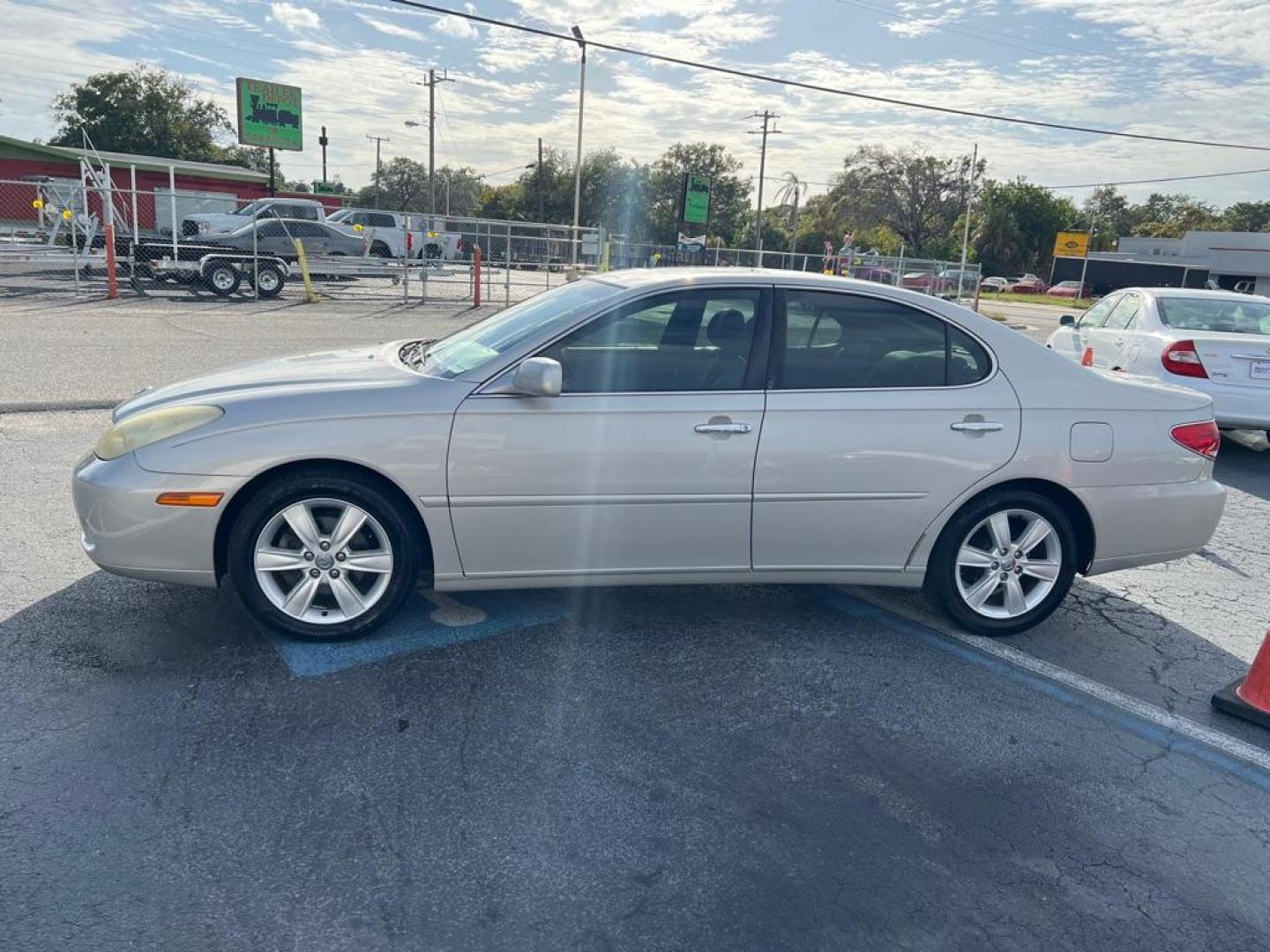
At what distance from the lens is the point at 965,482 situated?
167 inches

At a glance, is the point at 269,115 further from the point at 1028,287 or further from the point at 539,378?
the point at 1028,287

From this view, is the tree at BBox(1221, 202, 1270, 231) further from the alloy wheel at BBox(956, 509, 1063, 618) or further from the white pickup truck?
the alloy wheel at BBox(956, 509, 1063, 618)

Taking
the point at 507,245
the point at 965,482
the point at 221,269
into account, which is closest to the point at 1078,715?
the point at 965,482

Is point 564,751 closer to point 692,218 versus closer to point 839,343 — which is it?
point 839,343

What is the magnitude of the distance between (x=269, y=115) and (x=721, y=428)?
40986 mm

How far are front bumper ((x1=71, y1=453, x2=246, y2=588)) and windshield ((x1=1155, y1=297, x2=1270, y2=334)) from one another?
8427 mm

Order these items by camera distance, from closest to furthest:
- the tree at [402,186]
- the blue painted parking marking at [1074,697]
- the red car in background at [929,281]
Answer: the blue painted parking marking at [1074,697] < the red car in background at [929,281] < the tree at [402,186]

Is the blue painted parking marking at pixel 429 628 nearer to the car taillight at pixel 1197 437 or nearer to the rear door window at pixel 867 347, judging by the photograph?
the rear door window at pixel 867 347

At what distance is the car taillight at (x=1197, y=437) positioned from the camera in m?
4.46

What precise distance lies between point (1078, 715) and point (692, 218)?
28560 mm

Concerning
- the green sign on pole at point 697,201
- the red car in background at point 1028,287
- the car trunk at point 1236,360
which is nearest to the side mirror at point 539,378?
the car trunk at point 1236,360

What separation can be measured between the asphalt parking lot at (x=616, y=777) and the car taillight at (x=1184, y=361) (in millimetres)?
4066

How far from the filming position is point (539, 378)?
3.78 metres

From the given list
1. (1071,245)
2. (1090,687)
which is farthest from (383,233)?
(1071,245)
